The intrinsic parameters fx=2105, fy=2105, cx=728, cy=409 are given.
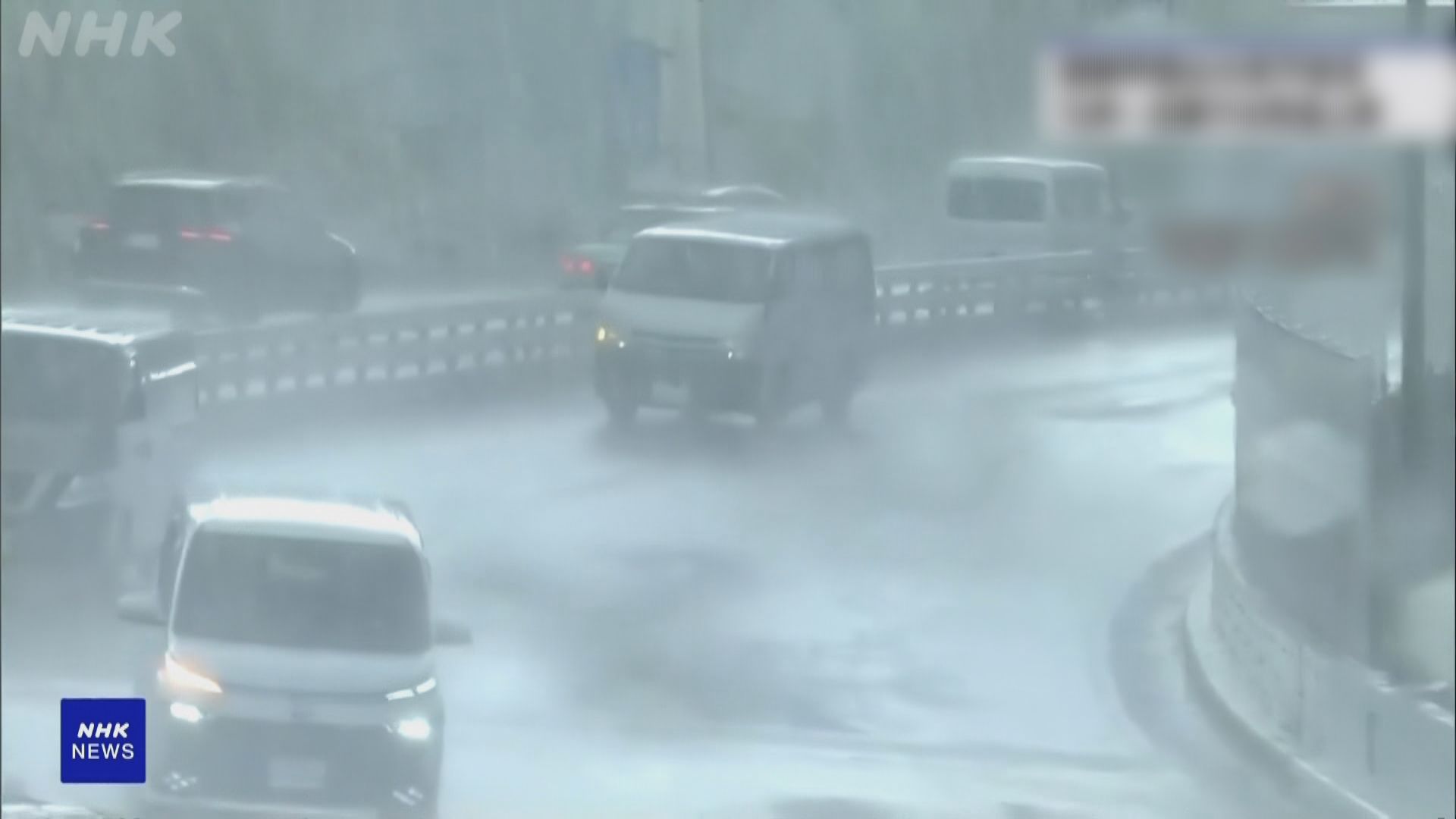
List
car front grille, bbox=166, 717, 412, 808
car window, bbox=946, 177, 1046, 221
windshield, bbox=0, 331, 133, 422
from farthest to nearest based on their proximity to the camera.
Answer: windshield, bbox=0, 331, 133, 422 → car window, bbox=946, 177, 1046, 221 → car front grille, bbox=166, 717, 412, 808

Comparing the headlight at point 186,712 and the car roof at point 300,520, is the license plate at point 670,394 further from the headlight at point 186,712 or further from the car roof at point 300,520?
the headlight at point 186,712

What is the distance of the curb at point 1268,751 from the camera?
8094 millimetres

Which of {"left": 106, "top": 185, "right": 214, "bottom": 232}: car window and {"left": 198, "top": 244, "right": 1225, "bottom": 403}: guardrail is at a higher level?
{"left": 106, "top": 185, "right": 214, "bottom": 232}: car window

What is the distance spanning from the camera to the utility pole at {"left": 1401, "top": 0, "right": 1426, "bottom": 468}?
349cm

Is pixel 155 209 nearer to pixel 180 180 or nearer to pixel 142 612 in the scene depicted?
pixel 180 180

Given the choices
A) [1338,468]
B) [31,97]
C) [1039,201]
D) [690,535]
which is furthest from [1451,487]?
[31,97]

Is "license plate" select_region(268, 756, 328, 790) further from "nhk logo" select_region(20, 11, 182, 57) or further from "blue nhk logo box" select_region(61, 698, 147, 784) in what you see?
"nhk logo" select_region(20, 11, 182, 57)

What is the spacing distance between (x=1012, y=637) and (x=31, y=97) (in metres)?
5.52

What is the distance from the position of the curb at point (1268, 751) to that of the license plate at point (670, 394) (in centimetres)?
281

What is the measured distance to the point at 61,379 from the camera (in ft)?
27.8

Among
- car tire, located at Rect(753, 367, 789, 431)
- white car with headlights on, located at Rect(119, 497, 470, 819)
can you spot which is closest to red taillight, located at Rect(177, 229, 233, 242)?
car tire, located at Rect(753, 367, 789, 431)

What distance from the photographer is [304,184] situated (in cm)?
1095

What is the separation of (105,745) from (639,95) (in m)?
4.23

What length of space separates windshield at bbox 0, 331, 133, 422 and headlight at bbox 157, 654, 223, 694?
163 cm
